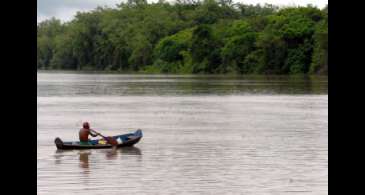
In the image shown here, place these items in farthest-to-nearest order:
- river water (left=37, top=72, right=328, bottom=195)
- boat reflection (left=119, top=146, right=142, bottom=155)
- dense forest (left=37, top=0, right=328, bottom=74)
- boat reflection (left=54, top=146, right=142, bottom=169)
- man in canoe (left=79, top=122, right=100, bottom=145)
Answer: dense forest (left=37, top=0, right=328, bottom=74), boat reflection (left=119, top=146, right=142, bottom=155), man in canoe (left=79, top=122, right=100, bottom=145), boat reflection (left=54, top=146, right=142, bottom=169), river water (left=37, top=72, right=328, bottom=195)

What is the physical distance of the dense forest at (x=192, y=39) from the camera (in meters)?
104

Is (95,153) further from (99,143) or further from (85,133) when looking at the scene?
(99,143)

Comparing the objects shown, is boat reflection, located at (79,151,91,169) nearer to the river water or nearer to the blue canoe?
the river water

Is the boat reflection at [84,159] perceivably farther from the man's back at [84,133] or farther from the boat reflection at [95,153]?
the man's back at [84,133]

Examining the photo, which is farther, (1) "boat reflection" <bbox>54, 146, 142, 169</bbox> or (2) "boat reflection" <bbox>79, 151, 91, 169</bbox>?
(1) "boat reflection" <bbox>54, 146, 142, 169</bbox>

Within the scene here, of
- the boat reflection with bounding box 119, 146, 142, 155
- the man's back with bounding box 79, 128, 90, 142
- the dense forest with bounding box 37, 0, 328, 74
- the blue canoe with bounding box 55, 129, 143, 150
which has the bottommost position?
the boat reflection with bounding box 119, 146, 142, 155

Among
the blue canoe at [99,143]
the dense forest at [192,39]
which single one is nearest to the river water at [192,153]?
the blue canoe at [99,143]

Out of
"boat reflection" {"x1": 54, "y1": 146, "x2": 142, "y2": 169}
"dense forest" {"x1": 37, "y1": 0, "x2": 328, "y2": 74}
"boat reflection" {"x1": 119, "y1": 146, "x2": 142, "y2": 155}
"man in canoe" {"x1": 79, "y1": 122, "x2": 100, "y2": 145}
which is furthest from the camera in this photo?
"dense forest" {"x1": 37, "y1": 0, "x2": 328, "y2": 74}

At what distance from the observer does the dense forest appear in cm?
10400

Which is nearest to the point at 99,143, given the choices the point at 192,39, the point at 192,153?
the point at 192,153

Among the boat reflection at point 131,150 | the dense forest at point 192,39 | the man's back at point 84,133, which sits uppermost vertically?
the dense forest at point 192,39

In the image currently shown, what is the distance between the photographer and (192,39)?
119 meters

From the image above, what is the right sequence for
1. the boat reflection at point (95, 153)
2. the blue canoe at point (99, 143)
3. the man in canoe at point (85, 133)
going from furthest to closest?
the blue canoe at point (99, 143) < the man in canoe at point (85, 133) < the boat reflection at point (95, 153)

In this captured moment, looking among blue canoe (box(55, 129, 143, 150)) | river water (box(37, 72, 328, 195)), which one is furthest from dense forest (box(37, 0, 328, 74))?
blue canoe (box(55, 129, 143, 150))
